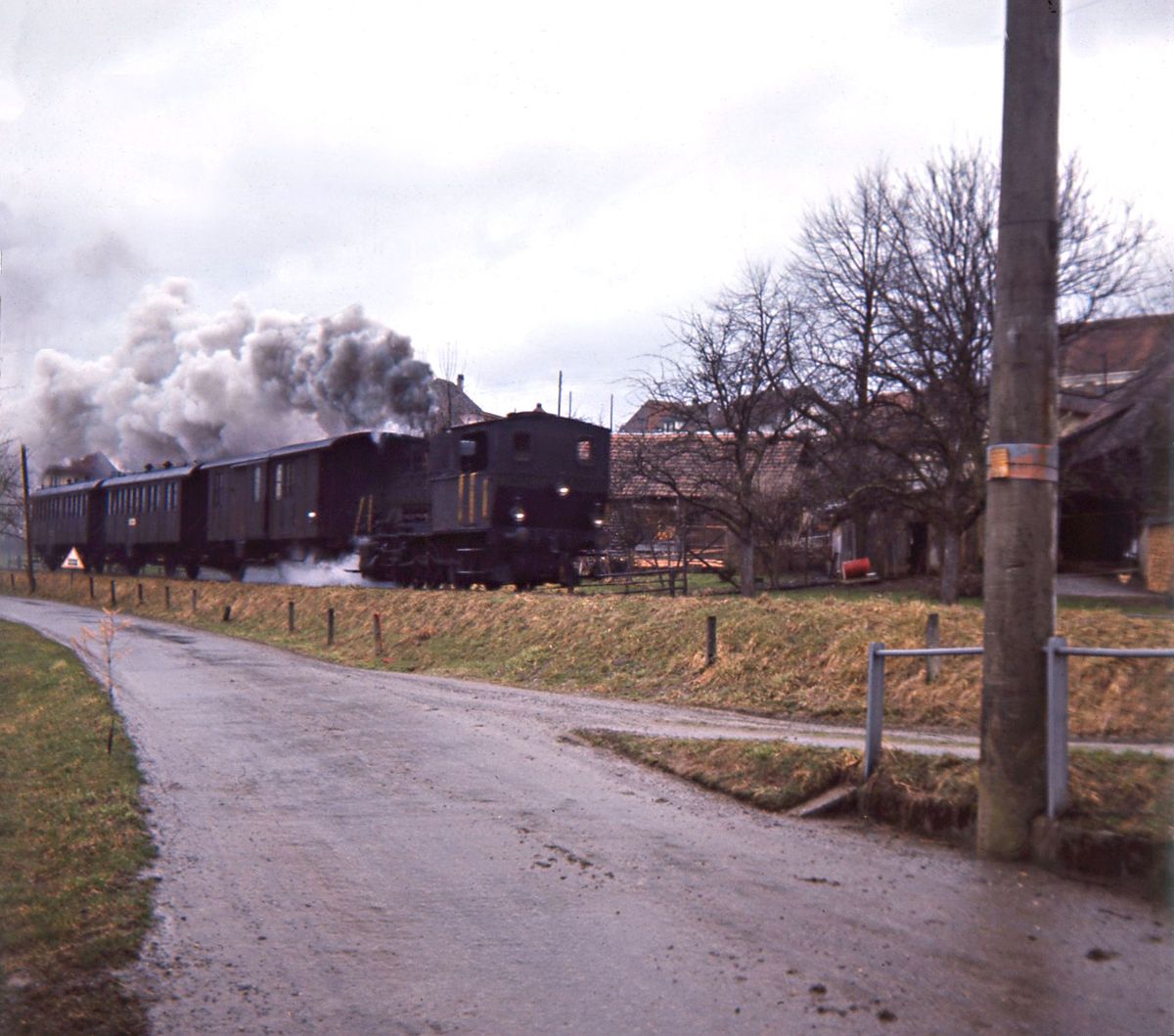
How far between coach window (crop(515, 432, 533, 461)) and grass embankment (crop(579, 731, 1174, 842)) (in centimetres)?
1480

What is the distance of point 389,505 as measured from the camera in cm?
2792

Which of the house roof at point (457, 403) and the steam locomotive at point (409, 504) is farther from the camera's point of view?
the house roof at point (457, 403)

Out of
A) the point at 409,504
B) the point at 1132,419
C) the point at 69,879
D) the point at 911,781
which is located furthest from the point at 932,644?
the point at 409,504

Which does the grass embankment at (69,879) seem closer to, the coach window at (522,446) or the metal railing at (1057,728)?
the metal railing at (1057,728)

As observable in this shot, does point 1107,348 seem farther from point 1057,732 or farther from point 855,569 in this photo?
point 1057,732

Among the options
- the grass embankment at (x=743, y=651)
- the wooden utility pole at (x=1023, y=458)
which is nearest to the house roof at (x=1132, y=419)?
the grass embankment at (x=743, y=651)

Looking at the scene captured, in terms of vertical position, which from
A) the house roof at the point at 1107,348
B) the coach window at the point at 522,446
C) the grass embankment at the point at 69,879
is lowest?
the grass embankment at the point at 69,879

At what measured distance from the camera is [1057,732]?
5.75 metres

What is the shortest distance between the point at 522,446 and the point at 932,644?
494 inches

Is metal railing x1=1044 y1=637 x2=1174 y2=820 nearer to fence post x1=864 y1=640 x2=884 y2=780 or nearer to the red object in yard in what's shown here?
fence post x1=864 y1=640 x2=884 y2=780

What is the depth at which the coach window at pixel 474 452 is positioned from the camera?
2391 cm

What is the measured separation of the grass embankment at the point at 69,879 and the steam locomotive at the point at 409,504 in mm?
12842

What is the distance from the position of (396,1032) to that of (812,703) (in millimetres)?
9366

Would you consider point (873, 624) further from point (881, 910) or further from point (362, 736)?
point (881, 910)
